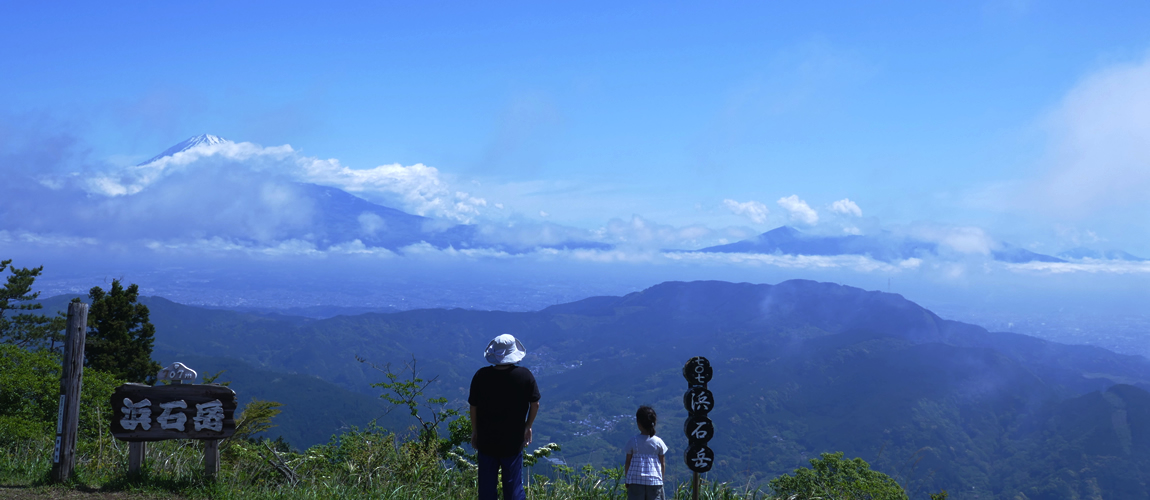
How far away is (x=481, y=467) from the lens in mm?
5898

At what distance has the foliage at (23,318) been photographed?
3419 centimetres

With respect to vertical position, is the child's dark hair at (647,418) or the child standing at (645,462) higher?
the child's dark hair at (647,418)

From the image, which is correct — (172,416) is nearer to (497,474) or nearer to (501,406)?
(497,474)

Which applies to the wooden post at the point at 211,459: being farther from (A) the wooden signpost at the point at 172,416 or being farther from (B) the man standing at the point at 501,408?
(B) the man standing at the point at 501,408

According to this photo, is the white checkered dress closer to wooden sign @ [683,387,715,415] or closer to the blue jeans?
wooden sign @ [683,387,715,415]

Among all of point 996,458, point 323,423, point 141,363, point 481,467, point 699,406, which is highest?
point 699,406

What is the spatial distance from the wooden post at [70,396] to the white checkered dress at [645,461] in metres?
6.37

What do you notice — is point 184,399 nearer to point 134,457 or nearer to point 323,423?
point 134,457

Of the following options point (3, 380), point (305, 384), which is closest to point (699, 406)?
point (3, 380)

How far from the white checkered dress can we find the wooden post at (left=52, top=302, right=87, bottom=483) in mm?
6370

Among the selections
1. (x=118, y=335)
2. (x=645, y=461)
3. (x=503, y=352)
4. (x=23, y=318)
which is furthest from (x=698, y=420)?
(x=23, y=318)

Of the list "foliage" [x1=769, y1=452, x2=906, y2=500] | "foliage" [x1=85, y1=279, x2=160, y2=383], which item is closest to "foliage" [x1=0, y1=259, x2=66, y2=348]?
"foliage" [x1=85, y1=279, x2=160, y2=383]

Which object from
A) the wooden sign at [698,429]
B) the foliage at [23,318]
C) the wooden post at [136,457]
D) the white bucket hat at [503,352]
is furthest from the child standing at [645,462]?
the foliage at [23,318]

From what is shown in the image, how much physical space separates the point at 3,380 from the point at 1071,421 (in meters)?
221
